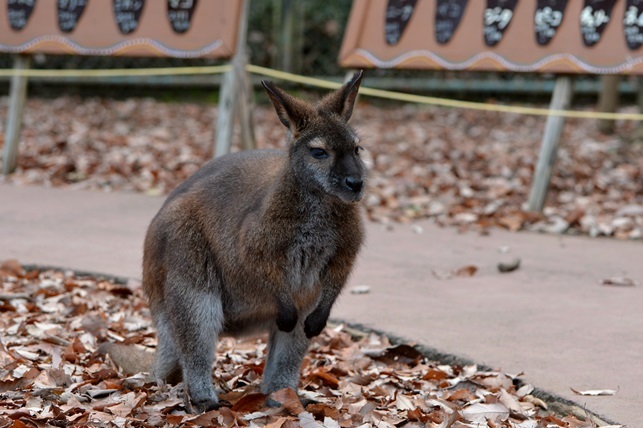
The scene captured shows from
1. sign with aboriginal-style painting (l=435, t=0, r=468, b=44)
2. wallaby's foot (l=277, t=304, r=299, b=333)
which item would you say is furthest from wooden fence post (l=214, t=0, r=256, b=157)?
wallaby's foot (l=277, t=304, r=299, b=333)

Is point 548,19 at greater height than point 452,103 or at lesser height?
greater

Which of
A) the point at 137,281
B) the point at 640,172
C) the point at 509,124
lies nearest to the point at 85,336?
the point at 137,281

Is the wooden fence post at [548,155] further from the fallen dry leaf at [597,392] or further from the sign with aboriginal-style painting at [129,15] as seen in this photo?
the fallen dry leaf at [597,392]

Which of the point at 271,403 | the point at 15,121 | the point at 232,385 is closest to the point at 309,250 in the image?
the point at 271,403

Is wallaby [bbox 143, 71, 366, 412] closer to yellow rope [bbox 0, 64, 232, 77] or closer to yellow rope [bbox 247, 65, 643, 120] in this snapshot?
yellow rope [bbox 247, 65, 643, 120]

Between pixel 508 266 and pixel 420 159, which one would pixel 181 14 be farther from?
pixel 508 266

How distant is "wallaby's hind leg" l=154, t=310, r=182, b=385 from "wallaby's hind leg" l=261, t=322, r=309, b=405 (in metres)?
0.39

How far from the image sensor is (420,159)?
10.2 meters

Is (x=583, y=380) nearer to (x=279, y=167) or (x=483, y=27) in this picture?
(x=279, y=167)

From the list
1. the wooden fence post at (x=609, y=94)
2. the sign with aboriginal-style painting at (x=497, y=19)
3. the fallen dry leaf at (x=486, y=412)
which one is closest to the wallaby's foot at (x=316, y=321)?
the fallen dry leaf at (x=486, y=412)

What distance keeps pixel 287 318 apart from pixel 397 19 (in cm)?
521

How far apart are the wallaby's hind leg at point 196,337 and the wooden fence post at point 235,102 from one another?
14.1 feet

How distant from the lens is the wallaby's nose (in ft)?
11.9

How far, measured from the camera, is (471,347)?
4617 mm
